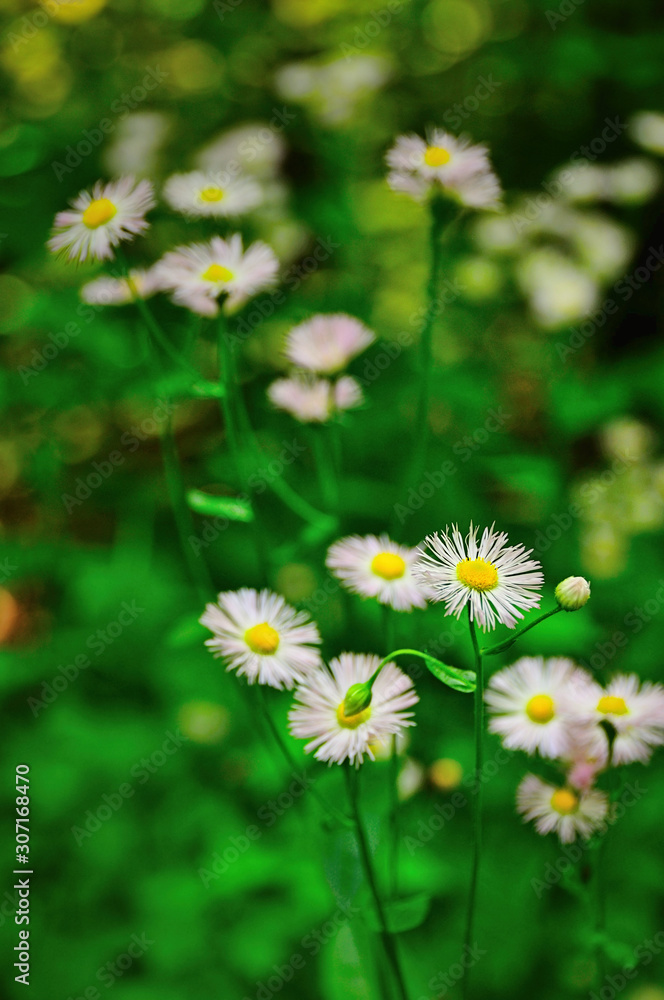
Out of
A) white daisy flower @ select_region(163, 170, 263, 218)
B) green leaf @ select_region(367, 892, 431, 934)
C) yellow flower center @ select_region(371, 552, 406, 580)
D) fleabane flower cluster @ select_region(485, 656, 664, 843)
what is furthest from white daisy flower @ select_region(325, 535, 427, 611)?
white daisy flower @ select_region(163, 170, 263, 218)

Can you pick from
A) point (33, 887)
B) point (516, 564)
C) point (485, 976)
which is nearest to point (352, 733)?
point (516, 564)

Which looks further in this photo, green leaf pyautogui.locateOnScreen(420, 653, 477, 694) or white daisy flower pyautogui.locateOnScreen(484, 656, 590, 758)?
white daisy flower pyautogui.locateOnScreen(484, 656, 590, 758)

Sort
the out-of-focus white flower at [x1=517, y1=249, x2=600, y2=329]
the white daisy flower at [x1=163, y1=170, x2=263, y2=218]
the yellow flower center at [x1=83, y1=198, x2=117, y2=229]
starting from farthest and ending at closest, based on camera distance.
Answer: the out-of-focus white flower at [x1=517, y1=249, x2=600, y2=329] → the white daisy flower at [x1=163, y1=170, x2=263, y2=218] → the yellow flower center at [x1=83, y1=198, x2=117, y2=229]

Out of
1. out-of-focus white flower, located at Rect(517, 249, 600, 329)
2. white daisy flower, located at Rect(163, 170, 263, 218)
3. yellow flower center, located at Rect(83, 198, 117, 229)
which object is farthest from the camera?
out-of-focus white flower, located at Rect(517, 249, 600, 329)

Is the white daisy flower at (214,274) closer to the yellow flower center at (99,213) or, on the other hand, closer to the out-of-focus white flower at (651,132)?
the yellow flower center at (99,213)

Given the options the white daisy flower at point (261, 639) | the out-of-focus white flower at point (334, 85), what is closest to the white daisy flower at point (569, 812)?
the white daisy flower at point (261, 639)

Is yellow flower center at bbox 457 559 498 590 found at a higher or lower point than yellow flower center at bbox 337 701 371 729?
higher

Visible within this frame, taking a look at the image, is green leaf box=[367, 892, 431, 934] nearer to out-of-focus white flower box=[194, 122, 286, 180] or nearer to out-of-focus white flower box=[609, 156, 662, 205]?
out-of-focus white flower box=[194, 122, 286, 180]

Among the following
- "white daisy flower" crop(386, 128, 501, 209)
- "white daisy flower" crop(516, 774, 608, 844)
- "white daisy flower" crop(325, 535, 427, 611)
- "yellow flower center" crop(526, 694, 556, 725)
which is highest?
"white daisy flower" crop(386, 128, 501, 209)
